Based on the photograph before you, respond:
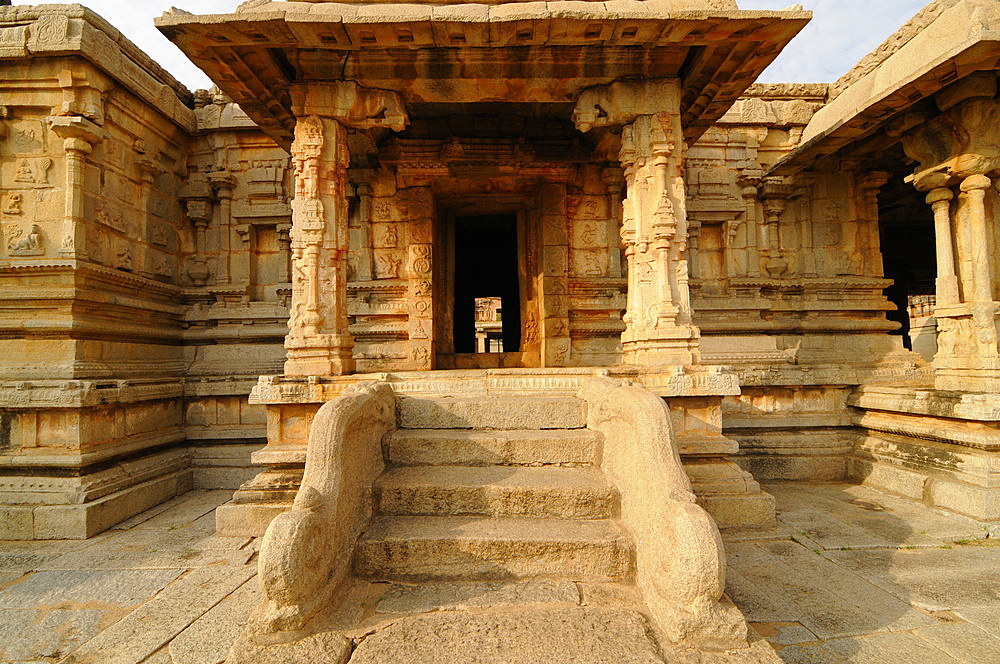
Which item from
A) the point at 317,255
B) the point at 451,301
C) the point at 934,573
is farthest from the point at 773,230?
the point at 317,255

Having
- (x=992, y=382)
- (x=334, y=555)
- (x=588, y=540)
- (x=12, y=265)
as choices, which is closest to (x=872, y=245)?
(x=992, y=382)

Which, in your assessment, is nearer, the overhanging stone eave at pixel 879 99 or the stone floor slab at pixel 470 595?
the stone floor slab at pixel 470 595

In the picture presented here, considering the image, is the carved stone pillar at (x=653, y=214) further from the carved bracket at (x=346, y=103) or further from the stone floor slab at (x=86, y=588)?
the stone floor slab at (x=86, y=588)

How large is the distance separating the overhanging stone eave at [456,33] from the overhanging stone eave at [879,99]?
1501 mm

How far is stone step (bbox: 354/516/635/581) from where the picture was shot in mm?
2855

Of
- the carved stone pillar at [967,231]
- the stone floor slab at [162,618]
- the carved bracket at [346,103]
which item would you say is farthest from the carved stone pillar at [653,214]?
the stone floor slab at [162,618]

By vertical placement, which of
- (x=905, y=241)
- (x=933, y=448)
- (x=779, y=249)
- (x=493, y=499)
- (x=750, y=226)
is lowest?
(x=933, y=448)

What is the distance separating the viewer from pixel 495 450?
3.74 m

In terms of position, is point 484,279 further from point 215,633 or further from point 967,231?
point 215,633

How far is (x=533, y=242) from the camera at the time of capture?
22.8 feet

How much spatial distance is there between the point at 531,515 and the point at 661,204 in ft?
10.3

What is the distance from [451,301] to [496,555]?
15.9 feet

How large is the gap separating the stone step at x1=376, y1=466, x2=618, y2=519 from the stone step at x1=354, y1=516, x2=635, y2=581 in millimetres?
245

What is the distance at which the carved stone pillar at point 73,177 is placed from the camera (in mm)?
5199
